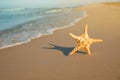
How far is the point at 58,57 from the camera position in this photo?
6594 millimetres

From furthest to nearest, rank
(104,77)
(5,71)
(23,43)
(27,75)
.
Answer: (23,43), (5,71), (27,75), (104,77)

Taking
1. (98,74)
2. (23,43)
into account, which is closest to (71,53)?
(98,74)

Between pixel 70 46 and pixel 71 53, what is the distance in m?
1.20

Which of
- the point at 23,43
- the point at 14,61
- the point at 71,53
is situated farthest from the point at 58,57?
the point at 23,43

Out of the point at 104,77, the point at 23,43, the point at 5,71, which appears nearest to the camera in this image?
the point at 104,77

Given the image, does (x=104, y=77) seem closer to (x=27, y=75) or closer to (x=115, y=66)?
(x=115, y=66)

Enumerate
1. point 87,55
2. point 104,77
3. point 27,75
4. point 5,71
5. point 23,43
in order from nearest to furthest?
point 104,77, point 27,75, point 5,71, point 87,55, point 23,43

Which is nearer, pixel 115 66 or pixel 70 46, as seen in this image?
pixel 115 66

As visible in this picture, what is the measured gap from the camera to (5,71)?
5.89 metres

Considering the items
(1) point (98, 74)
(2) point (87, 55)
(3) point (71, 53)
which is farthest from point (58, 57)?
(1) point (98, 74)

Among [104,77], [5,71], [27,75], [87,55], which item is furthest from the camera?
[87,55]

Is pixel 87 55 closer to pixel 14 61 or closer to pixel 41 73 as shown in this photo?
pixel 41 73

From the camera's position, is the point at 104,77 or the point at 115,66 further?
the point at 115,66

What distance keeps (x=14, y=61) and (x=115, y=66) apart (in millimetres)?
2728
